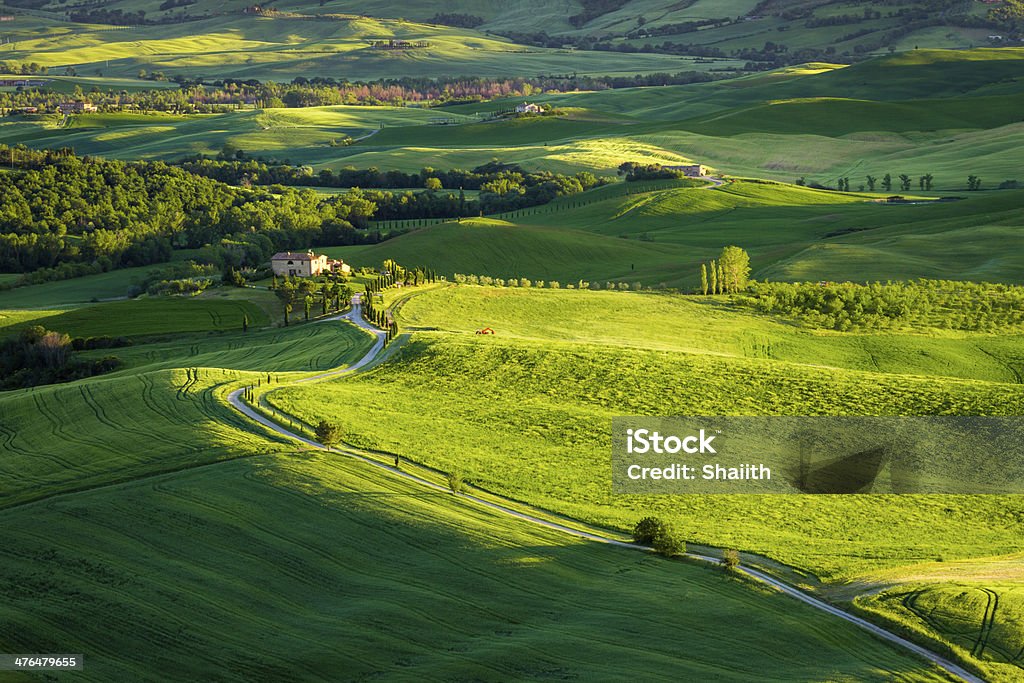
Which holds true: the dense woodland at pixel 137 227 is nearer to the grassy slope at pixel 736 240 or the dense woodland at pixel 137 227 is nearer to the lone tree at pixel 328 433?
the grassy slope at pixel 736 240

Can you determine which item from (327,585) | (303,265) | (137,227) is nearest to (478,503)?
(327,585)

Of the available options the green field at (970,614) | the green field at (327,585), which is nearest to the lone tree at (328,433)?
the green field at (327,585)

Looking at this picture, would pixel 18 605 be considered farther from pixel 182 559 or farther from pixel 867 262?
pixel 867 262

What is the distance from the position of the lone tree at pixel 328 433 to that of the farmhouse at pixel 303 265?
68.5 metres

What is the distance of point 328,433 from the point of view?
63.6m

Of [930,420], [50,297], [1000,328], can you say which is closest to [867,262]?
[1000,328]

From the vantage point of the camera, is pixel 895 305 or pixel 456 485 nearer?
pixel 456 485

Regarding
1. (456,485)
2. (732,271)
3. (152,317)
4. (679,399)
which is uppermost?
(732,271)

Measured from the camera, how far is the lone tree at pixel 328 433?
63.6 m

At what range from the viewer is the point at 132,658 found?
3984 cm

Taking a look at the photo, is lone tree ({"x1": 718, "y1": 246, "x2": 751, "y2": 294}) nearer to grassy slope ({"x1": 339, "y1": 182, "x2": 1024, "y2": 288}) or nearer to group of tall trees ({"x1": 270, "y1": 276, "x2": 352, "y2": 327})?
grassy slope ({"x1": 339, "y1": 182, "x2": 1024, "y2": 288})

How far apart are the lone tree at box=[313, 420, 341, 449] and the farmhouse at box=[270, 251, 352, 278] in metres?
68.5

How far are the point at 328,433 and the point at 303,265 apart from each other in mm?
71767

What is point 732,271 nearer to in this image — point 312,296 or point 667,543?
point 312,296
